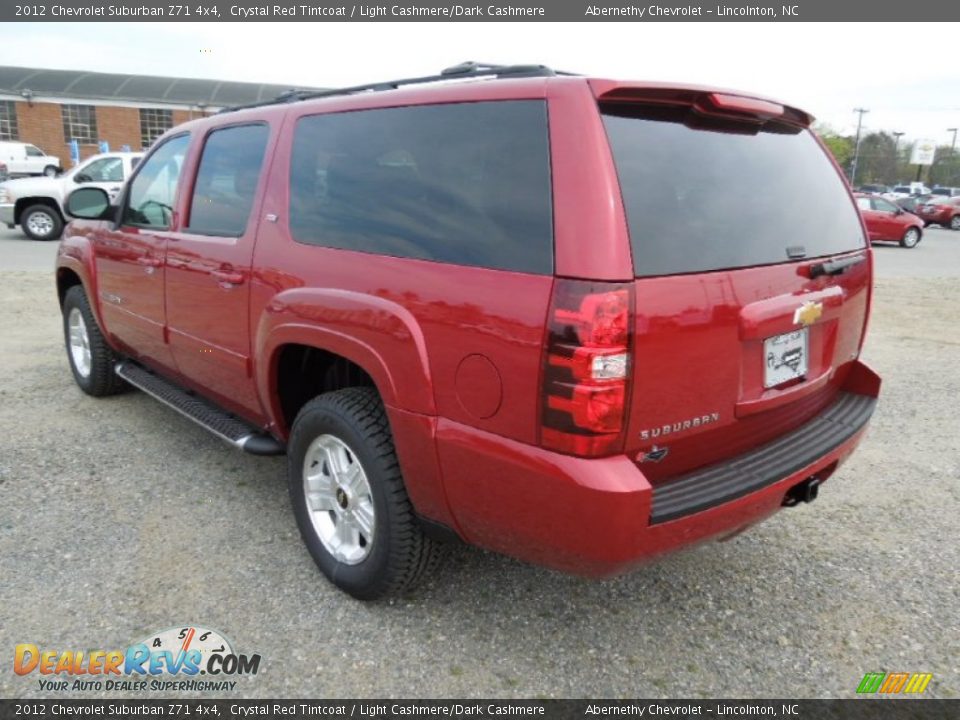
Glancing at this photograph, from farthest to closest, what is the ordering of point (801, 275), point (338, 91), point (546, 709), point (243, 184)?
point (243, 184) < point (338, 91) < point (801, 275) < point (546, 709)

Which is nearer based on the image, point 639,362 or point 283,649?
point 639,362

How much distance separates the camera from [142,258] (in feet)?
13.2

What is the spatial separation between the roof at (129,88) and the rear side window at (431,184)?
42763 mm

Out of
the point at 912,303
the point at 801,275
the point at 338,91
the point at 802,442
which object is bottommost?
the point at 912,303

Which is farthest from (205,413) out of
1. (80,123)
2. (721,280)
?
(80,123)

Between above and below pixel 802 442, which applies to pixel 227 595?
below

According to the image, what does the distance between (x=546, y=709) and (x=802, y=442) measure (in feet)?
4.34

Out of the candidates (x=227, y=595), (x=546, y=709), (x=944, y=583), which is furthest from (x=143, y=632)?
(x=944, y=583)

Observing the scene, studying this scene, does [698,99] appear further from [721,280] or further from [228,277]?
[228,277]

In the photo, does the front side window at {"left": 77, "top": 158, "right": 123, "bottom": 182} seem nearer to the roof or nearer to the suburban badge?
the suburban badge

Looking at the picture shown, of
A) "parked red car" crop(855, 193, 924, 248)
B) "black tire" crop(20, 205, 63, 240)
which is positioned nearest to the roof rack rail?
"black tire" crop(20, 205, 63, 240)

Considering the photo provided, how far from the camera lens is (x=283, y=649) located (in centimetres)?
252

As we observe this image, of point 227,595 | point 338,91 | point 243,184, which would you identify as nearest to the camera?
point 227,595

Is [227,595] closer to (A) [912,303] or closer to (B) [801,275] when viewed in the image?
(B) [801,275]
